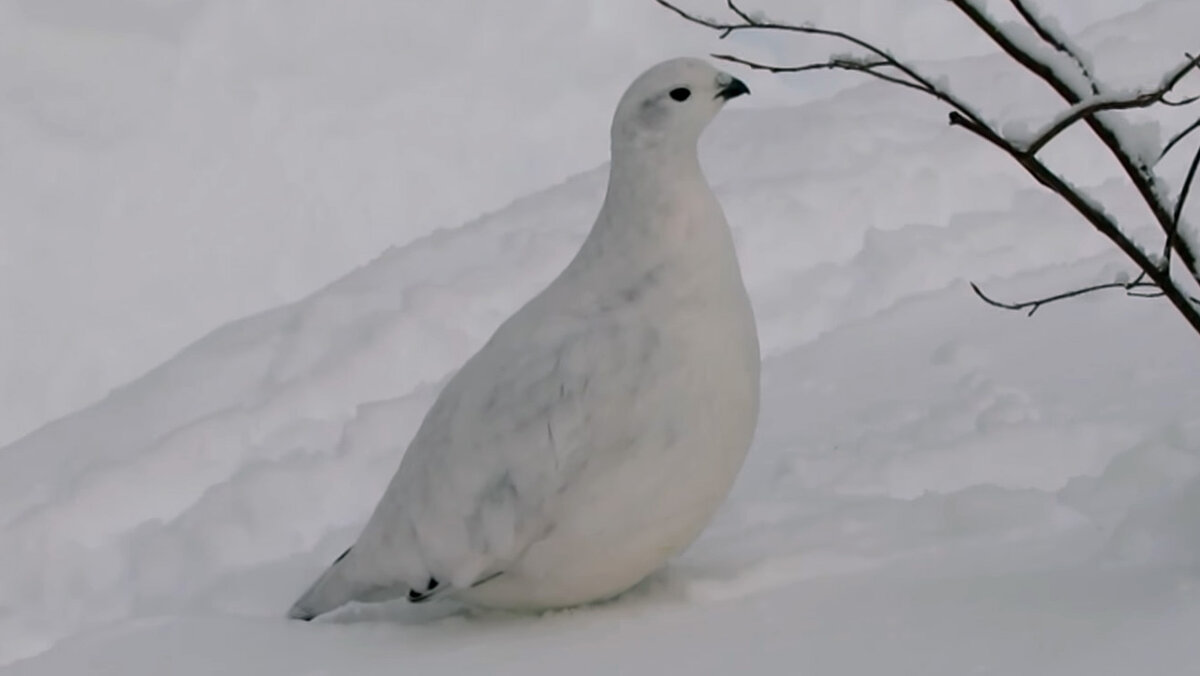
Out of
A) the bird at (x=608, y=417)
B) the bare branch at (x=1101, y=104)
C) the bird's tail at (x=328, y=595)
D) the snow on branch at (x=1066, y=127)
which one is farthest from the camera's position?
the bird's tail at (x=328, y=595)

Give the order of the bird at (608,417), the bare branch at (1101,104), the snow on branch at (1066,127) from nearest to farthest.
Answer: the bare branch at (1101,104) → the snow on branch at (1066,127) → the bird at (608,417)

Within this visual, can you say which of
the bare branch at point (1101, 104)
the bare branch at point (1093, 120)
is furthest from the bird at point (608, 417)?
the bare branch at point (1101, 104)

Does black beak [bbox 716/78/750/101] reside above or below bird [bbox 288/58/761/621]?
above

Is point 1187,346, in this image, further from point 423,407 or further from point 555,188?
point 555,188

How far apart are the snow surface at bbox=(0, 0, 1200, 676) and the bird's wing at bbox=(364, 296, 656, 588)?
0.13 metres

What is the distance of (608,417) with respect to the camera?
2.14 metres

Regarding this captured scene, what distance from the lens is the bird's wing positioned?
2145 millimetres

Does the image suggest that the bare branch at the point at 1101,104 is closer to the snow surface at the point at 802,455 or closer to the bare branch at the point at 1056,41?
the bare branch at the point at 1056,41

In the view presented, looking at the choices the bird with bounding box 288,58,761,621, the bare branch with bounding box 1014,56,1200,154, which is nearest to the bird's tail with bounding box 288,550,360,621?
the bird with bounding box 288,58,761,621

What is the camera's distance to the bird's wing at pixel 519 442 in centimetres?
214

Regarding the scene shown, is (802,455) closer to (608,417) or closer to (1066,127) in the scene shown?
(608,417)

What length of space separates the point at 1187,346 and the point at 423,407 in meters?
1.62

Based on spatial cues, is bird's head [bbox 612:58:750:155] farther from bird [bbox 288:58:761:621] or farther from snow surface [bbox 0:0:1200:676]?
snow surface [bbox 0:0:1200:676]

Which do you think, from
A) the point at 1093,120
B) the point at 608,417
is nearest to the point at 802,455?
the point at 608,417
